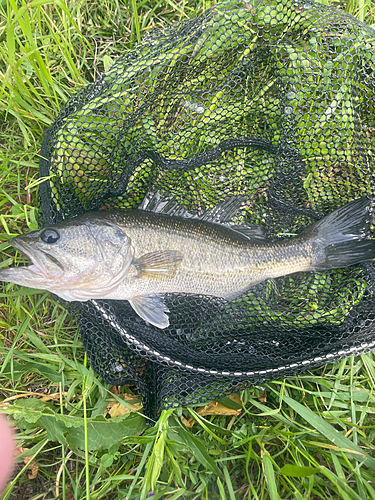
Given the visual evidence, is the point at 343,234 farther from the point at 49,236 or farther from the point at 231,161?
the point at 49,236

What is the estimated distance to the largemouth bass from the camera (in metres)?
2.21

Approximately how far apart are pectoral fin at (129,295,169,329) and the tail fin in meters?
1.33

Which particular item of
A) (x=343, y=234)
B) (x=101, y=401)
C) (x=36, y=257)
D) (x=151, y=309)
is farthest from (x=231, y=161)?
(x=101, y=401)

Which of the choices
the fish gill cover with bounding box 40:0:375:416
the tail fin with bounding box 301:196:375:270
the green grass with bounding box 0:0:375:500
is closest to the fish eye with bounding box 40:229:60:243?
the fish gill cover with bounding box 40:0:375:416

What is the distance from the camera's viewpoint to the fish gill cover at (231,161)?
2217 mm

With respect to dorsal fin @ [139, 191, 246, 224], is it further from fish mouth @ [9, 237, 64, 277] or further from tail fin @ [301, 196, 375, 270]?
fish mouth @ [9, 237, 64, 277]

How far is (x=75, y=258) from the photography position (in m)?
2.24

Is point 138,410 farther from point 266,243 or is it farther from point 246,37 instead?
point 246,37

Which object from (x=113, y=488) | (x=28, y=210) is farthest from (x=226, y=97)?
(x=113, y=488)

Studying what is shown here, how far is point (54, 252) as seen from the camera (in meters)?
2.20

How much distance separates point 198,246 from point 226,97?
3.87 ft

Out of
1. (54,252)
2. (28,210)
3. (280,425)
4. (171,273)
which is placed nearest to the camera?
(54,252)

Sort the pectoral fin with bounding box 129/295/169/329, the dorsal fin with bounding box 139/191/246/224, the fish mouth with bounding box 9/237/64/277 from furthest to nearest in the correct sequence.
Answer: the dorsal fin with bounding box 139/191/246/224 < the pectoral fin with bounding box 129/295/169/329 < the fish mouth with bounding box 9/237/64/277

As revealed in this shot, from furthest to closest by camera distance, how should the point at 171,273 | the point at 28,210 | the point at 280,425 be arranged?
the point at 28,210, the point at 280,425, the point at 171,273
